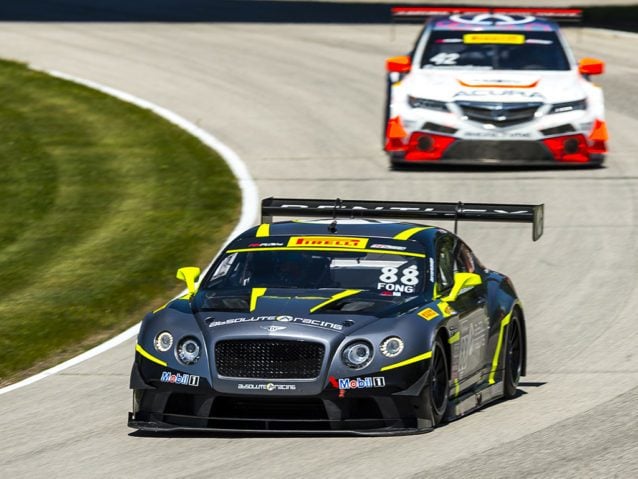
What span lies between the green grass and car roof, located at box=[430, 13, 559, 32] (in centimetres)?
356

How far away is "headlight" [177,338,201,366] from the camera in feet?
32.1

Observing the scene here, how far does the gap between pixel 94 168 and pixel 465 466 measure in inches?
501

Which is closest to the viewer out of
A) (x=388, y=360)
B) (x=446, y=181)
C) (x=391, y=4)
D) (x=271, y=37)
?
(x=388, y=360)

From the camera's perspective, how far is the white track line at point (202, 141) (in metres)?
12.7

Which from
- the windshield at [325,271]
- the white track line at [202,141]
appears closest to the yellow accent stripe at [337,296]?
the windshield at [325,271]

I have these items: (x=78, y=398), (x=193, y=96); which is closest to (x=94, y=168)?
(x=193, y=96)

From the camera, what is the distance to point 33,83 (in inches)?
1008

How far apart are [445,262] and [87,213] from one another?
8.27 m

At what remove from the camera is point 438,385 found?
10000 mm

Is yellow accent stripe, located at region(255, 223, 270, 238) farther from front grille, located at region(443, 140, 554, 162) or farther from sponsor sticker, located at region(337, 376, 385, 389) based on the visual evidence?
front grille, located at region(443, 140, 554, 162)

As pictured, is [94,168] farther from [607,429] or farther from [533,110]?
[607,429]

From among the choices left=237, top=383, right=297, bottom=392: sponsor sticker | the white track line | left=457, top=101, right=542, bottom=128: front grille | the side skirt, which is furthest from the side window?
left=457, top=101, right=542, bottom=128: front grille

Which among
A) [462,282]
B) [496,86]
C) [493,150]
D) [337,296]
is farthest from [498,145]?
[337,296]

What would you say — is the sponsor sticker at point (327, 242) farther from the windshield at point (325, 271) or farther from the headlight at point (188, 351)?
the headlight at point (188, 351)
